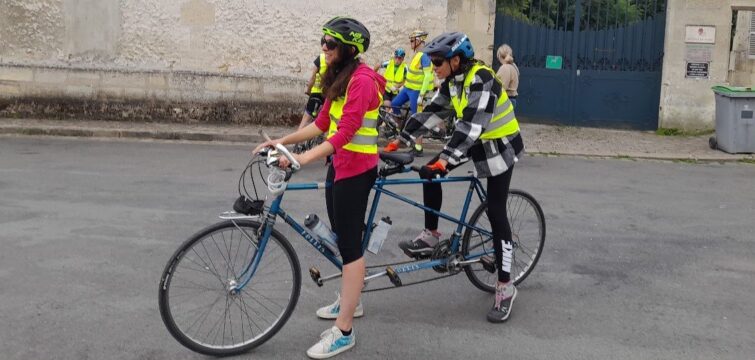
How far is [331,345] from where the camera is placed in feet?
14.8

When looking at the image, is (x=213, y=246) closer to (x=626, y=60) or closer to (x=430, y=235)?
(x=430, y=235)

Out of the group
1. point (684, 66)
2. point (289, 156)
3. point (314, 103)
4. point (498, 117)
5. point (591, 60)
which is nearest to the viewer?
point (289, 156)

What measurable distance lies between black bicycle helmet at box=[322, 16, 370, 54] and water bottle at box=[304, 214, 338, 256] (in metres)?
0.94

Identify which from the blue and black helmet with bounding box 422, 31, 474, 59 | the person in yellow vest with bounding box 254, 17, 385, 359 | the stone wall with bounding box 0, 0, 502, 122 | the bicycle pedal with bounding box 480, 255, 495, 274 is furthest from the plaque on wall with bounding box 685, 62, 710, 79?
the person in yellow vest with bounding box 254, 17, 385, 359

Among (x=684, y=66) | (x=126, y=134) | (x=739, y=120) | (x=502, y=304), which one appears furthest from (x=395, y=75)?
(x=502, y=304)

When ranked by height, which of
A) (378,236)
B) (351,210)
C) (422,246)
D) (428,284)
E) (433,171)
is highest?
(433,171)

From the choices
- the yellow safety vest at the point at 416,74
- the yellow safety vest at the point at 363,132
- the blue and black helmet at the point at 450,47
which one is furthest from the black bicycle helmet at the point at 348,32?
the yellow safety vest at the point at 416,74

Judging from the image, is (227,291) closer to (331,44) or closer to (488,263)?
(331,44)

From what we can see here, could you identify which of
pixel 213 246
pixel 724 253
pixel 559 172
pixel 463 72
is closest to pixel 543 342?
pixel 463 72

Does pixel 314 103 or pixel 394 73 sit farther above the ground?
pixel 394 73

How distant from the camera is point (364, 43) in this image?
14.5ft

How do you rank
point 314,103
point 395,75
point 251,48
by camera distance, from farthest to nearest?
point 251,48 → point 395,75 → point 314,103

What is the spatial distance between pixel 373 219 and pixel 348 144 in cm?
63

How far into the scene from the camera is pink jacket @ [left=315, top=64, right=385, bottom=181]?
4.32 meters
